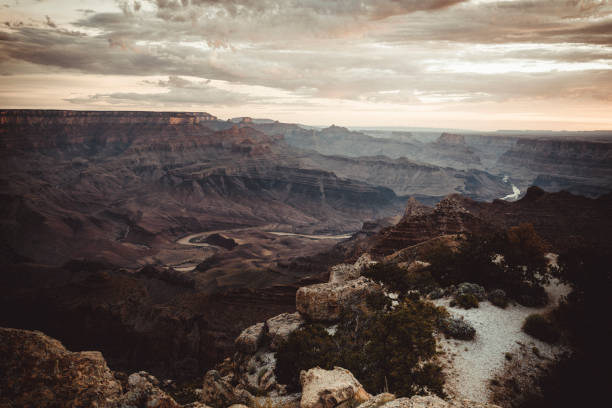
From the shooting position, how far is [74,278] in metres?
63.4

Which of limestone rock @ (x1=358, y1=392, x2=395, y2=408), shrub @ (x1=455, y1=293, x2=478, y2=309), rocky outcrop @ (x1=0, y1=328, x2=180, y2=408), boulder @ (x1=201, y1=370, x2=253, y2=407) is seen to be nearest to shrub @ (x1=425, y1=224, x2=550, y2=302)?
shrub @ (x1=455, y1=293, x2=478, y2=309)

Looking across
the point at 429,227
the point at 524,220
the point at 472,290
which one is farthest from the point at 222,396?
the point at 524,220

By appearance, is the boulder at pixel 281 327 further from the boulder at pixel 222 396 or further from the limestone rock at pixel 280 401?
the boulder at pixel 222 396

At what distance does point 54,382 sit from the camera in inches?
495

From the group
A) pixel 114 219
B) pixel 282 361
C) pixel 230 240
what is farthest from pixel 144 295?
pixel 114 219

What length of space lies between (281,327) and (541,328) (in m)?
15.2

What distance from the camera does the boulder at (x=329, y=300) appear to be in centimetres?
2247

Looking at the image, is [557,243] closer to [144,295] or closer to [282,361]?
[282,361]

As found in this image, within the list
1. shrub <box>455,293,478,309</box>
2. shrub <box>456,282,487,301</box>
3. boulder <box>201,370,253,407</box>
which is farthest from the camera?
shrub <box>456,282,487,301</box>

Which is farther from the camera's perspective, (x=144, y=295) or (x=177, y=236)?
(x=177, y=236)

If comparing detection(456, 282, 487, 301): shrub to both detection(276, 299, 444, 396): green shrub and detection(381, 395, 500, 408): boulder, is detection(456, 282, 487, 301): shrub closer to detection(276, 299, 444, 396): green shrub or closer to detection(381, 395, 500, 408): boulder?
detection(276, 299, 444, 396): green shrub

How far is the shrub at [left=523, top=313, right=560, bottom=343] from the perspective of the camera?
1744 cm

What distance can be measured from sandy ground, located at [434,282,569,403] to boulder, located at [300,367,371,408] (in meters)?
5.03

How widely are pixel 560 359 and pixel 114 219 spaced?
147336mm
